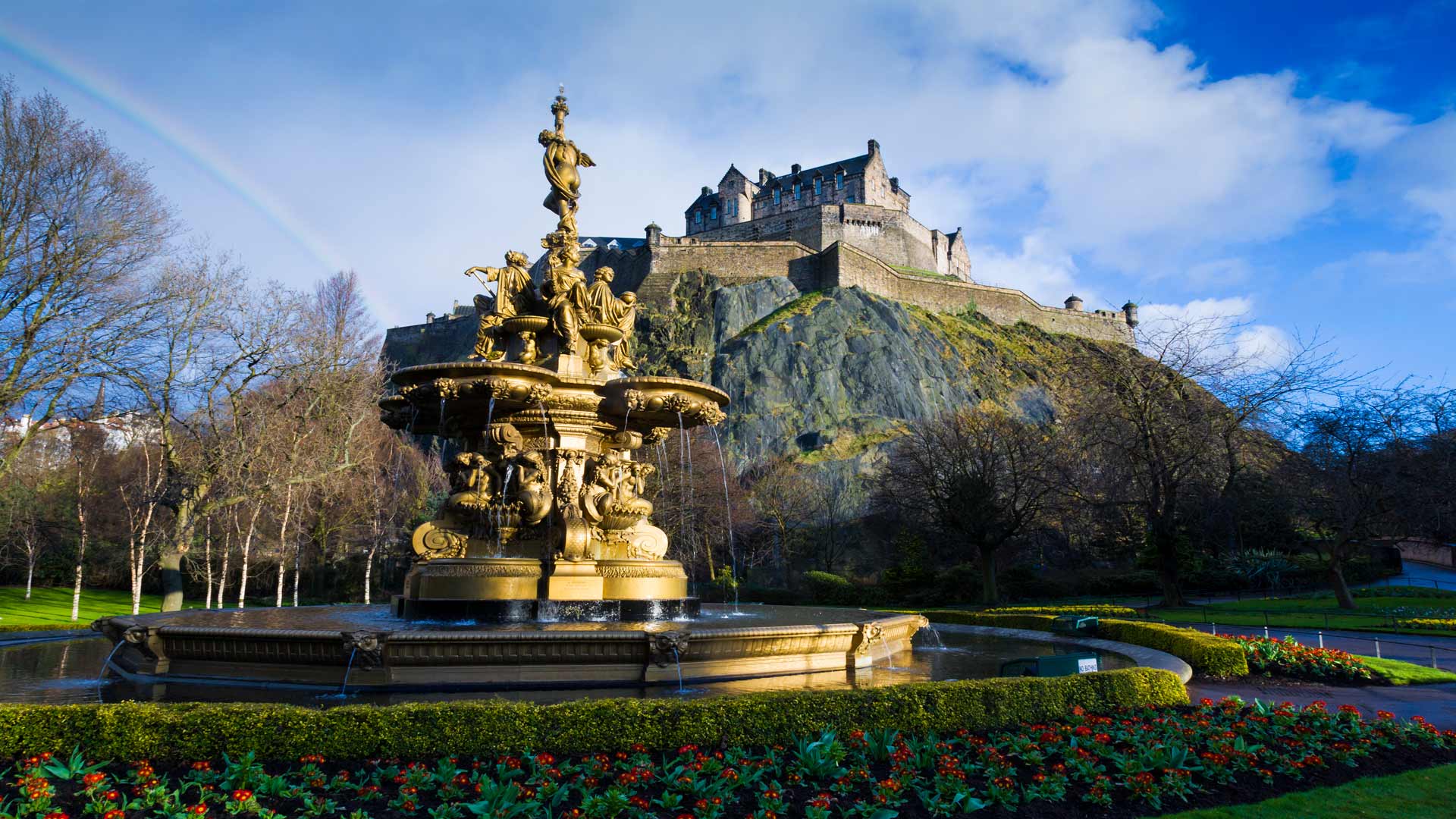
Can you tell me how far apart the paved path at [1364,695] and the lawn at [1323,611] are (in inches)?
404

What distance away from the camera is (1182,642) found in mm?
12141

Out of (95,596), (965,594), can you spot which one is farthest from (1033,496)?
(95,596)

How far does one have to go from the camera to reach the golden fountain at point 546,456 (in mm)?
11383

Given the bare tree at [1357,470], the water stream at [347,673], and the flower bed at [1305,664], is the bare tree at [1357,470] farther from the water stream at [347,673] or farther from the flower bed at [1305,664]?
the water stream at [347,673]

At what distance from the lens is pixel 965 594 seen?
38.2 m

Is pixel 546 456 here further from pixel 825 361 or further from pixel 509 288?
pixel 825 361

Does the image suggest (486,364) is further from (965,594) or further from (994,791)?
(965,594)

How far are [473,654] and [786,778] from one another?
391 centimetres

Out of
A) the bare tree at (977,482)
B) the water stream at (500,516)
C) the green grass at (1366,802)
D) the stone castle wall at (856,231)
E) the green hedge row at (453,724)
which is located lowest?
the green grass at (1366,802)

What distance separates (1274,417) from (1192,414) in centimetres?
502

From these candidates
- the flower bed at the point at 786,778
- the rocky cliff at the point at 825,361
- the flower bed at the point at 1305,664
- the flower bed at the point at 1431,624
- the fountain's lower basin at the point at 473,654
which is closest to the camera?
the flower bed at the point at 786,778

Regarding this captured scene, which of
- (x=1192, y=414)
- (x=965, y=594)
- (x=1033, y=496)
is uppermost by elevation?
(x=1192, y=414)

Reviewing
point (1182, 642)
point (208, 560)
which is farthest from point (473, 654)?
point (208, 560)

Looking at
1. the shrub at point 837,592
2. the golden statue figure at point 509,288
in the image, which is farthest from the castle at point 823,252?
the golden statue figure at point 509,288
